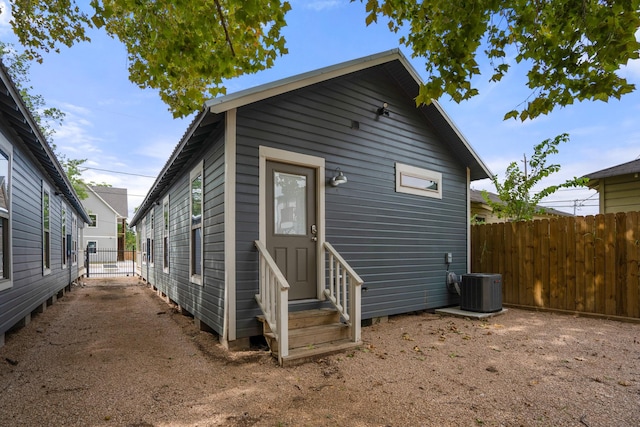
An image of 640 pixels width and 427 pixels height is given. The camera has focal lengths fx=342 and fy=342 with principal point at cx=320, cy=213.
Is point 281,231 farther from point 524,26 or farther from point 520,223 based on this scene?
point 520,223

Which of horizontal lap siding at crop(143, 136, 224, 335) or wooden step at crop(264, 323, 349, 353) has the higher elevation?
horizontal lap siding at crop(143, 136, 224, 335)

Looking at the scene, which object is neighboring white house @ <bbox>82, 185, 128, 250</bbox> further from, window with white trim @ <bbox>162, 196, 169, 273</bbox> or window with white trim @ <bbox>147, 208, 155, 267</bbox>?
window with white trim @ <bbox>162, 196, 169, 273</bbox>

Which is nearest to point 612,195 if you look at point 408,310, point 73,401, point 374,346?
point 408,310

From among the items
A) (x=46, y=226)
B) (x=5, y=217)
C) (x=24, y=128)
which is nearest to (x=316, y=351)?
(x=5, y=217)

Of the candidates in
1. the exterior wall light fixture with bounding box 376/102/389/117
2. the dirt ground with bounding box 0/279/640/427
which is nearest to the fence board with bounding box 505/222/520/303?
the dirt ground with bounding box 0/279/640/427

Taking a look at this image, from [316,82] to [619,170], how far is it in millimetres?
8317

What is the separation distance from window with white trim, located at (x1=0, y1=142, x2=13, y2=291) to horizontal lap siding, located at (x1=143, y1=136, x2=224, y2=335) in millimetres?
2473

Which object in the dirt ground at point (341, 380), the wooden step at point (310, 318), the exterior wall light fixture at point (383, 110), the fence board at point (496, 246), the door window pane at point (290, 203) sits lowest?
the dirt ground at point (341, 380)

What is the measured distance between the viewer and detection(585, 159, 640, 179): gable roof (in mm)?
8203

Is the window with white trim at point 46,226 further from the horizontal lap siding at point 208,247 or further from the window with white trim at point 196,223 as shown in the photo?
the window with white trim at point 196,223

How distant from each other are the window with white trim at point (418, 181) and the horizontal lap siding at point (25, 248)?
6096mm

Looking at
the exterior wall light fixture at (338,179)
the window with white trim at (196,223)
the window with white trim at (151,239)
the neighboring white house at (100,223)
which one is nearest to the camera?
the exterior wall light fixture at (338,179)

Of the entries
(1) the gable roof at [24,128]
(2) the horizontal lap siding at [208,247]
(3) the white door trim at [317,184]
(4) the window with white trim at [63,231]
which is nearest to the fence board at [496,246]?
(3) the white door trim at [317,184]

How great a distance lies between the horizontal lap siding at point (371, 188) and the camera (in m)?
4.53
